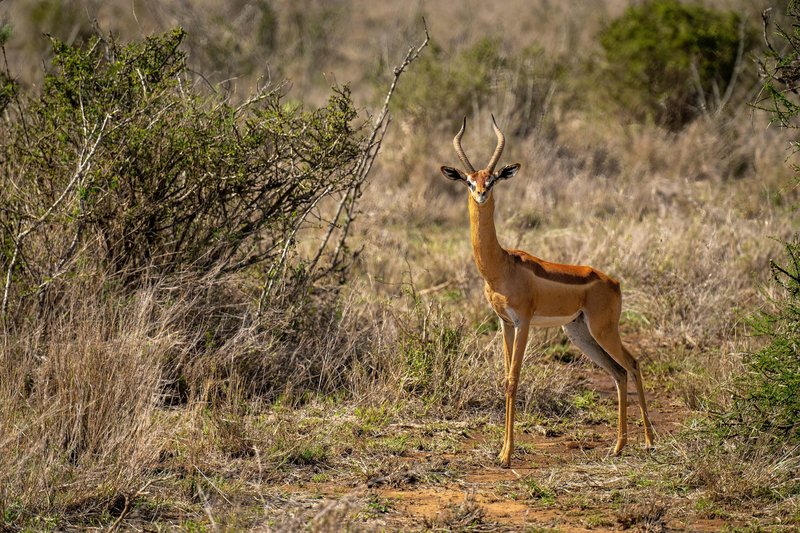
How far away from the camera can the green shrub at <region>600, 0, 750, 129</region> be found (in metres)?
14.4

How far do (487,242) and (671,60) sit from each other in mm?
9412

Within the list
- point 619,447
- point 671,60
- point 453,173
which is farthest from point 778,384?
point 671,60

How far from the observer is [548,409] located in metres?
6.94

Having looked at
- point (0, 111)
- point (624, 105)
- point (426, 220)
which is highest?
point (624, 105)

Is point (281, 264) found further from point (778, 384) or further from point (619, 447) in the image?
point (778, 384)

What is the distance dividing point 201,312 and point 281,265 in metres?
0.67

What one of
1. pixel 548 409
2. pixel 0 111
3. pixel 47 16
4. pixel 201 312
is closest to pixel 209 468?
pixel 201 312

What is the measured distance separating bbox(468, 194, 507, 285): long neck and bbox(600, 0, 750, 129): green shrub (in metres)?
8.97

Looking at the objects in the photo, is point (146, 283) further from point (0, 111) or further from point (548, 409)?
point (548, 409)

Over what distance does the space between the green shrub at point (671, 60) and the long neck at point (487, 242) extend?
8.97 m

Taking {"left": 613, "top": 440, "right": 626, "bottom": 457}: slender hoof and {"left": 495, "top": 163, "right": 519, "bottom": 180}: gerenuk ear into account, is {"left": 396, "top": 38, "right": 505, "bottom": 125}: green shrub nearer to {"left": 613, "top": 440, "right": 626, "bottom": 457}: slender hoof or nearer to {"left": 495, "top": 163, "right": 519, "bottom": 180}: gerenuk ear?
{"left": 495, "top": 163, "right": 519, "bottom": 180}: gerenuk ear

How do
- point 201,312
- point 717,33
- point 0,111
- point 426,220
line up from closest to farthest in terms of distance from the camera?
point 201,312
point 0,111
point 426,220
point 717,33

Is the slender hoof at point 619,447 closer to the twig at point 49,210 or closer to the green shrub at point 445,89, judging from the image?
the twig at point 49,210

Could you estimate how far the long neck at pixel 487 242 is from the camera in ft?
19.4
